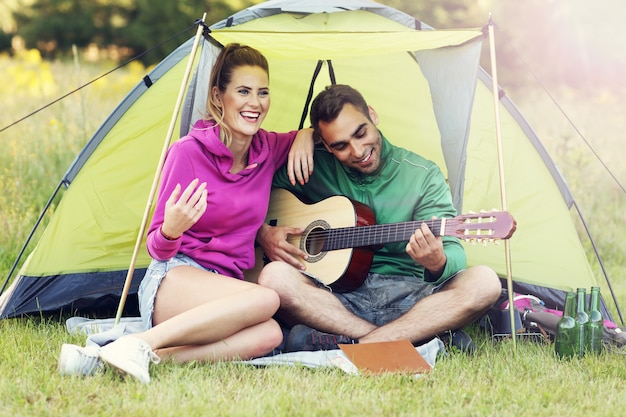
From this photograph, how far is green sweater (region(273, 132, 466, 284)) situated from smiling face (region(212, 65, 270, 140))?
484 millimetres

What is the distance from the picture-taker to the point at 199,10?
13930mm

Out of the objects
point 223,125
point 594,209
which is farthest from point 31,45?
point 223,125

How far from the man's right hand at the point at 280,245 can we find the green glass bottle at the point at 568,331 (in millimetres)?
1079

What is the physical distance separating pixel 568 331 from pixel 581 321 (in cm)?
6

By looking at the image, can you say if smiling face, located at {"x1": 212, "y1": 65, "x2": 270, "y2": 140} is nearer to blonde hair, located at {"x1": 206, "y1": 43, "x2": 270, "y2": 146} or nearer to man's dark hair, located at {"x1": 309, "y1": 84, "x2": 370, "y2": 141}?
blonde hair, located at {"x1": 206, "y1": 43, "x2": 270, "y2": 146}

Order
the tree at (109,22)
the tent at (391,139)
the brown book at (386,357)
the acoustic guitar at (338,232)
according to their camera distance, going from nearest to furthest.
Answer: the brown book at (386,357)
the acoustic guitar at (338,232)
the tent at (391,139)
the tree at (109,22)

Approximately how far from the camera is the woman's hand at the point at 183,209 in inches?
114

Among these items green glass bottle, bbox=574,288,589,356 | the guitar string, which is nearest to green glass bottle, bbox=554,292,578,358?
green glass bottle, bbox=574,288,589,356

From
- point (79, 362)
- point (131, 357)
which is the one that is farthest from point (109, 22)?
point (131, 357)

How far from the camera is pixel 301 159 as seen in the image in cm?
357

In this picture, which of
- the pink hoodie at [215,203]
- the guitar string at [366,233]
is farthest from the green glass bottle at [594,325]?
the pink hoodie at [215,203]

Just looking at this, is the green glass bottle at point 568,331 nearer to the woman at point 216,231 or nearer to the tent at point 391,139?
the tent at point 391,139

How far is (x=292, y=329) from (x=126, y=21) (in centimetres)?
1294

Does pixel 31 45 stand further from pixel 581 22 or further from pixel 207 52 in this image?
pixel 207 52
